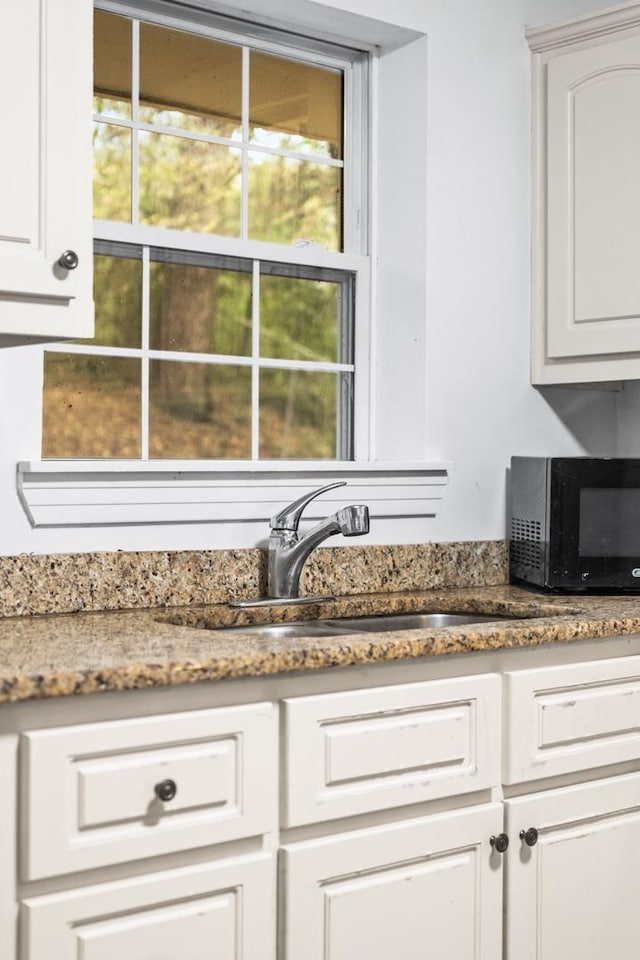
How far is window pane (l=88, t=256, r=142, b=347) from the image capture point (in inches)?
94.7

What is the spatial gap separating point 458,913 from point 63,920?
2.25 ft

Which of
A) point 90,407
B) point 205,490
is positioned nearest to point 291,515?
point 205,490

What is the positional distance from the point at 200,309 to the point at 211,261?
0.11 meters

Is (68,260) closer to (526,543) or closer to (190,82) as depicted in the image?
(190,82)

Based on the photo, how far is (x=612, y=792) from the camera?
2146mm

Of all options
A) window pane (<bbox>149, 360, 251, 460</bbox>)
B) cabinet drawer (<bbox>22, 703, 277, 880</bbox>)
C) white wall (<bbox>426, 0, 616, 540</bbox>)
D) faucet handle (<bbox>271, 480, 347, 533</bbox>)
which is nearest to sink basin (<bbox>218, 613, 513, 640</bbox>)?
faucet handle (<bbox>271, 480, 347, 533</bbox>)

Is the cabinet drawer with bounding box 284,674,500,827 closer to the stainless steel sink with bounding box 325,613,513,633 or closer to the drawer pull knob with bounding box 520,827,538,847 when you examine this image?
the drawer pull knob with bounding box 520,827,538,847

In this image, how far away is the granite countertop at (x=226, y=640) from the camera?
156cm

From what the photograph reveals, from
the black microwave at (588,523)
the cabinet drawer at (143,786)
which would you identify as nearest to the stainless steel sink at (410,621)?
the black microwave at (588,523)

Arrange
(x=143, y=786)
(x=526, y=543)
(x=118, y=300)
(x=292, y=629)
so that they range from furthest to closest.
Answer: (x=526, y=543), (x=118, y=300), (x=292, y=629), (x=143, y=786)

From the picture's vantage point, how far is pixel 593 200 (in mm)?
2758

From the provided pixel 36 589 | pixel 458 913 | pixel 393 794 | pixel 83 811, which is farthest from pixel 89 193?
pixel 458 913

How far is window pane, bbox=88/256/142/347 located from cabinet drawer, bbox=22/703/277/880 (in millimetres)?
1001

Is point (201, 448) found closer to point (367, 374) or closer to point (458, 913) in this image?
point (367, 374)
